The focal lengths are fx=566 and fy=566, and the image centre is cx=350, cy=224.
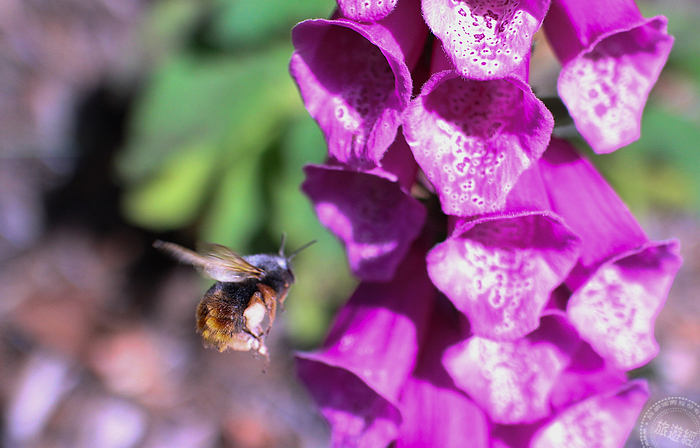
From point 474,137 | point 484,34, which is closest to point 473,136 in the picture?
point 474,137

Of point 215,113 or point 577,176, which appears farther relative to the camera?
point 215,113

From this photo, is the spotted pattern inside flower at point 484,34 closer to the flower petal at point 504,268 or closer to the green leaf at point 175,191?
the flower petal at point 504,268

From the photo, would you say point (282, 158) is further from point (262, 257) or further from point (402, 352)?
point (402, 352)

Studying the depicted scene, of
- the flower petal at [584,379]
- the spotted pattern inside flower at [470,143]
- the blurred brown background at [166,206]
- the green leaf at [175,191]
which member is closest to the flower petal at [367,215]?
the spotted pattern inside flower at [470,143]

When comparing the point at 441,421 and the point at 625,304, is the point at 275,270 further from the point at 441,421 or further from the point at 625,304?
the point at 625,304

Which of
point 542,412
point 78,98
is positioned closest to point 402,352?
point 542,412

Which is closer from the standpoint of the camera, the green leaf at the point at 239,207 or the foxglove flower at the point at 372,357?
the foxglove flower at the point at 372,357

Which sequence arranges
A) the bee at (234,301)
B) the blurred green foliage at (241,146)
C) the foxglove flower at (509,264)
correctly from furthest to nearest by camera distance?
the blurred green foliage at (241,146) → the bee at (234,301) → the foxglove flower at (509,264)
